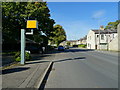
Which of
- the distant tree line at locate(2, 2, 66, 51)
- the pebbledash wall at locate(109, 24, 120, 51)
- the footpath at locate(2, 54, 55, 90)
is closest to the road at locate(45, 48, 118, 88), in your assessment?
the footpath at locate(2, 54, 55, 90)

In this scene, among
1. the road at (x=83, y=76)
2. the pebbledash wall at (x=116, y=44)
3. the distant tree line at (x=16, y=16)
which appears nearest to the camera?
the road at (x=83, y=76)

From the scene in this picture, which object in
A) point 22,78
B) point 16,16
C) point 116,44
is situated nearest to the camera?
point 22,78

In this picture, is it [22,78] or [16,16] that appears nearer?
[22,78]

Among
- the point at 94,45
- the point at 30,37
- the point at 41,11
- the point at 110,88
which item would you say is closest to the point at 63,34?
the point at 94,45

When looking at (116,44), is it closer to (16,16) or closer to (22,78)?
(16,16)

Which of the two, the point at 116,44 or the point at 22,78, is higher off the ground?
the point at 116,44

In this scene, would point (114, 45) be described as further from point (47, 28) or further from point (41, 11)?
point (41, 11)

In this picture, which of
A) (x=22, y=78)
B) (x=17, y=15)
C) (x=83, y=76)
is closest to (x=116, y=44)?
(x=17, y=15)

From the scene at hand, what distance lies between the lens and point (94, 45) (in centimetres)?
6266

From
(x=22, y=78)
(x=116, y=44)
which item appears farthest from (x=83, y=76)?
(x=116, y=44)

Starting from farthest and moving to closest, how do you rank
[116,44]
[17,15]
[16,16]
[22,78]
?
[116,44]
[17,15]
[16,16]
[22,78]

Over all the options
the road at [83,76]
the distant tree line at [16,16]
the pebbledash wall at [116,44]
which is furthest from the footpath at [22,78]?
the pebbledash wall at [116,44]

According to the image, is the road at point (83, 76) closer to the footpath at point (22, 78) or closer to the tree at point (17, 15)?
the footpath at point (22, 78)

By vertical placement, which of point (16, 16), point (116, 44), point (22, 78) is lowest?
point (22, 78)
